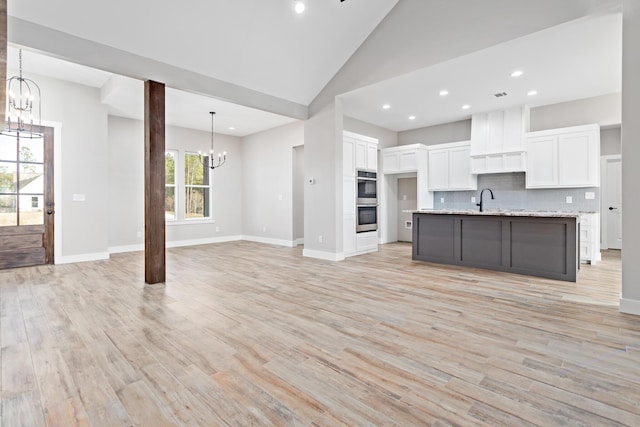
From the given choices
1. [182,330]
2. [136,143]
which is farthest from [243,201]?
[182,330]

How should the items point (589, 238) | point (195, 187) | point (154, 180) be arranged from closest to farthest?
point (154, 180)
point (589, 238)
point (195, 187)

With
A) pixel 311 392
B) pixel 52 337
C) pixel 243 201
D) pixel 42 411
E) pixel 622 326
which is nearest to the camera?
pixel 42 411

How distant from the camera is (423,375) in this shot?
193cm

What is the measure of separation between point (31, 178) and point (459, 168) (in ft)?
28.1

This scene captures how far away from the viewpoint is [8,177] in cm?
520

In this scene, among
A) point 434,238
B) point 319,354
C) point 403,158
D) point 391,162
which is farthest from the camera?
point 391,162

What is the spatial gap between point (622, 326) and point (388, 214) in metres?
5.84

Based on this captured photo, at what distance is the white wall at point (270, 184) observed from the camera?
7879mm

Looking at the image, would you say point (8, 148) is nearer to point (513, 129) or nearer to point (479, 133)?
point (479, 133)

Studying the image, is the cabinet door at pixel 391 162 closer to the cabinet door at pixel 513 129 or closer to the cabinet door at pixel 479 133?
the cabinet door at pixel 479 133

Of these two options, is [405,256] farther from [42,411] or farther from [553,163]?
[42,411]

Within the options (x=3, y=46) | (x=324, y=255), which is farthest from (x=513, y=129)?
(x=3, y=46)

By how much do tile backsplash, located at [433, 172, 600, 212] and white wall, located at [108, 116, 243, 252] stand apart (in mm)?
5801

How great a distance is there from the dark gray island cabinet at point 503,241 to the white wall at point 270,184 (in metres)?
3.52
